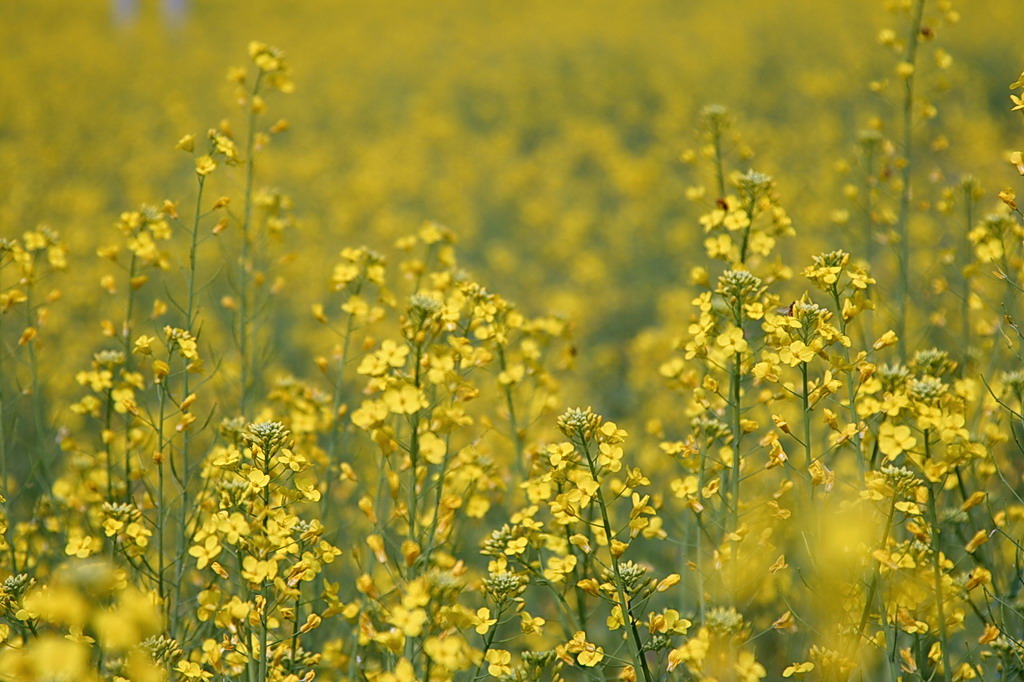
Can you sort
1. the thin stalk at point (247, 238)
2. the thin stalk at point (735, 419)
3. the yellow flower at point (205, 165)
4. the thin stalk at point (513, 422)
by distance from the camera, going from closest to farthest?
the thin stalk at point (735, 419) < the yellow flower at point (205, 165) < the thin stalk at point (513, 422) < the thin stalk at point (247, 238)

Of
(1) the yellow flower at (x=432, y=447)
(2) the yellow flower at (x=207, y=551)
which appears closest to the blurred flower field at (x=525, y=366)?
(1) the yellow flower at (x=432, y=447)

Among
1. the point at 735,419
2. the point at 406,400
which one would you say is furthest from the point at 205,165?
the point at 735,419

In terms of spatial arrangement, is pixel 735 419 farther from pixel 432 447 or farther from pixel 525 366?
pixel 525 366

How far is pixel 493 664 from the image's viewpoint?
2078 mm

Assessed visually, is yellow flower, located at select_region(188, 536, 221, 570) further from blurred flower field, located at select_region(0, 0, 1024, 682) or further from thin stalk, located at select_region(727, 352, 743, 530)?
thin stalk, located at select_region(727, 352, 743, 530)

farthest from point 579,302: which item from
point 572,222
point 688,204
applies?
point 688,204

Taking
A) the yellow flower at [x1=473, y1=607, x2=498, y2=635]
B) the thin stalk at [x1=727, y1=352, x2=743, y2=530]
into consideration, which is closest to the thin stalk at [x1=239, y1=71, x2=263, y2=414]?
the yellow flower at [x1=473, y1=607, x2=498, y2=635]

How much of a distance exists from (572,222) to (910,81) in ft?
16.4

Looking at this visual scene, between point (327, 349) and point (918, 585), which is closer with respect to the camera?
point (918, 585)

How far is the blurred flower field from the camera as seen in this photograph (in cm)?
214

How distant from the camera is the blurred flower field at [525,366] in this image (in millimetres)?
2143

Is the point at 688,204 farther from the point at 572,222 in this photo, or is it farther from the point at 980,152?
the point at 980,152

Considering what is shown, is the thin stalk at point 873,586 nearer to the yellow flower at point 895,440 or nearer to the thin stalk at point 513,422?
the yellow flower at point 895,440

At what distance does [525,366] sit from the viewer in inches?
127
